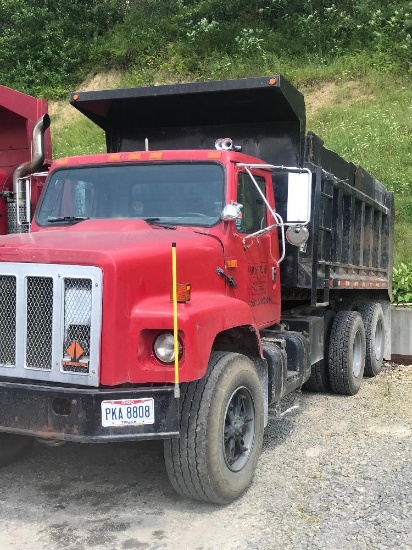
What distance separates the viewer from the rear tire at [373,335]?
866cm

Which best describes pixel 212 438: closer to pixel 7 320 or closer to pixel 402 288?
pixel 7 320

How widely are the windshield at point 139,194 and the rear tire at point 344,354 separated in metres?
3.32

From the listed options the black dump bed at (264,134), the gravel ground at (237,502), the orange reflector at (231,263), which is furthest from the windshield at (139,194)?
the gravel ground at (237,502)

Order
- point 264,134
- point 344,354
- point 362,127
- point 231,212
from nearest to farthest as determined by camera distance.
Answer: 1. point 231,212
2. point 264,134
3. point 344,354
4. point 362,127

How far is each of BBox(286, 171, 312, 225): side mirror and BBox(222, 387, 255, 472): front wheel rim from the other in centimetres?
135

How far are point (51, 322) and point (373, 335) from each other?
226 inches

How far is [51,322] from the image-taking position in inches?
155

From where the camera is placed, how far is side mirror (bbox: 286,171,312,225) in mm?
4945

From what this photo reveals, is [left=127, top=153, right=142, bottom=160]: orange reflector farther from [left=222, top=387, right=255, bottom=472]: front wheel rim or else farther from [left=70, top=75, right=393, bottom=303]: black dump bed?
[left=222, top=387, right=255, bottom=472]: front wheel rim

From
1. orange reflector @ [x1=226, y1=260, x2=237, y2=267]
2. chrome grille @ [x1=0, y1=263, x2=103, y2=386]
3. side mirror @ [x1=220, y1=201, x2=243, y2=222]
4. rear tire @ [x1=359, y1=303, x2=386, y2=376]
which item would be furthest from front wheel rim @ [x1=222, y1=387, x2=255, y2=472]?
rear tire @ [x1=359, y1=303, x2=386, y2=376]

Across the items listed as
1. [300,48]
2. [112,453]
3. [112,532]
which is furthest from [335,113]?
[112,532]

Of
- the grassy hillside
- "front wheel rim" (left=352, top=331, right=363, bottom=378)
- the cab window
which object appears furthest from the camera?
the grassy hillside

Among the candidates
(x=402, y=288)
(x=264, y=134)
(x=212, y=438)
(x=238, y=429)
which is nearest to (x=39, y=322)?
(x=212, y=438)

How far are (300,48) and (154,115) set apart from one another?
802 inches
